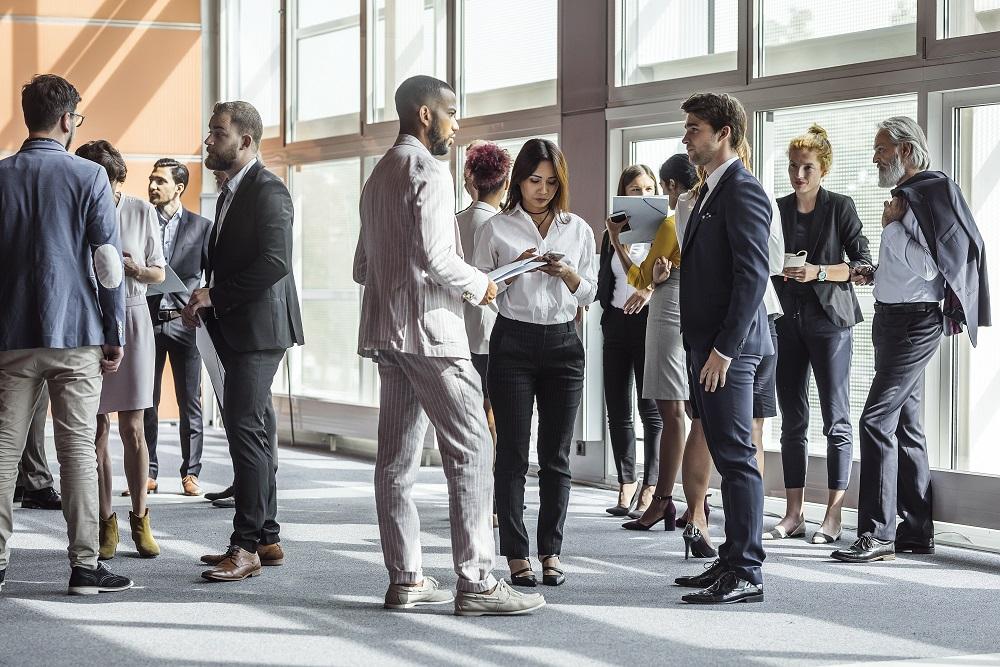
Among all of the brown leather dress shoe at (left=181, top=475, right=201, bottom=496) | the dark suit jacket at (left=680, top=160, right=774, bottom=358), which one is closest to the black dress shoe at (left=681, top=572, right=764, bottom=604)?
the dark suit jacket at (left=680, top=160, right=774, bottom=358)

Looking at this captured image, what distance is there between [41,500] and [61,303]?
8.06 ft

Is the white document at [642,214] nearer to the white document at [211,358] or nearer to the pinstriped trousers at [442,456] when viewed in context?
the pinstriped trousers at [442,456]

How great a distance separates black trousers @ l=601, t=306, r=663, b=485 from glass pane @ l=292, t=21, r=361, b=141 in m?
4.22

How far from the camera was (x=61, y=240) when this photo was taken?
436 cm

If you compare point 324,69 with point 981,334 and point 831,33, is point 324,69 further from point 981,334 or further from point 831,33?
point 981,334

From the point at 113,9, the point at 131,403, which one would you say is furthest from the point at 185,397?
the point at 113,9

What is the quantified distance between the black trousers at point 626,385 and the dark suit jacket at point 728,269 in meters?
1.61

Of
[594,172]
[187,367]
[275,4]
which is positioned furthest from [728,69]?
[275,4]

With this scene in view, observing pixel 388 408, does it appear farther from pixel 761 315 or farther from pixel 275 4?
pixel 275 4

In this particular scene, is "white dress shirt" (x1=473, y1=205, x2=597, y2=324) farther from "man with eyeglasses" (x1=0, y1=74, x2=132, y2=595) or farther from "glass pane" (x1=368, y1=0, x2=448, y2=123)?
"glass pane" (x1=368, y1=0, x2=448, y2=123)

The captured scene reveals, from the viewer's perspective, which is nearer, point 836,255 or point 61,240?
point 61,240

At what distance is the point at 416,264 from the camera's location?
4.00 meters

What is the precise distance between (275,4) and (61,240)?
6.62 metres

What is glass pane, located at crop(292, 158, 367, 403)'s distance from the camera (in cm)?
973
